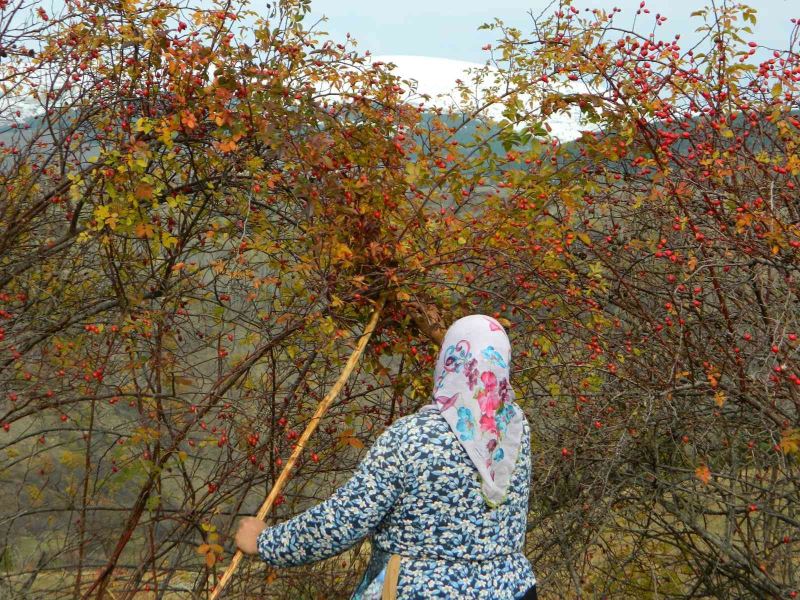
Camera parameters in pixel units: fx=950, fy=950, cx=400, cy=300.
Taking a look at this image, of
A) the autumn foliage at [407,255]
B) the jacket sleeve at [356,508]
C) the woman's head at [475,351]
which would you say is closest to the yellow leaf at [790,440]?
the autumn foliage at [407,255]

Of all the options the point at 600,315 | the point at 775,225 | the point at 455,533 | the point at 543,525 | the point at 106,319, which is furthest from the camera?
the point at 106,319

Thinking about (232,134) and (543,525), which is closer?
(232,134)

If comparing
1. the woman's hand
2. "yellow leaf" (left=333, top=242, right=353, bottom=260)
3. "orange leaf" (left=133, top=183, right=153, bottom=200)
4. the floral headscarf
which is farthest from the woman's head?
"orange leaf" (left=133, top=183, right=153, bottom=200)

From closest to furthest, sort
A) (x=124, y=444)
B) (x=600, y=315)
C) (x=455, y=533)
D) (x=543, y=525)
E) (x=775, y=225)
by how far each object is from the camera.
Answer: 1. (x=455, y=533)
2. (x=775, y=225)
3. (x=600, y=315)
4. (x=124, y=444)
5. (x=543, y=525)

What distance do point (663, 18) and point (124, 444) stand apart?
3258mm

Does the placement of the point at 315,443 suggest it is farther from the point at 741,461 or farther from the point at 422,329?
the point at 741,461

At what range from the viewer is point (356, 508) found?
2.37 m

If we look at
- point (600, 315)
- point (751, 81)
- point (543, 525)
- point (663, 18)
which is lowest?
point (543, 525)

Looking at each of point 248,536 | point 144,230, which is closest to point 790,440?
point 248,536

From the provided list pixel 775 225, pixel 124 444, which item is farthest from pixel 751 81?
pixel 124 444

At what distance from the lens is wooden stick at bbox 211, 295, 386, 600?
281 cm

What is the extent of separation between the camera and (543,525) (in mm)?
4660

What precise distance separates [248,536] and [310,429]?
0.57m

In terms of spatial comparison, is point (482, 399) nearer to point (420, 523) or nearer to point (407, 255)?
point (420, 523)
